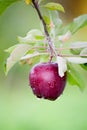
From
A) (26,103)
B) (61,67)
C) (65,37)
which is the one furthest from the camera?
(26,103)

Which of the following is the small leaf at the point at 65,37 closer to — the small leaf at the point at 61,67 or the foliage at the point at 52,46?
the foliage at the point at 52,46

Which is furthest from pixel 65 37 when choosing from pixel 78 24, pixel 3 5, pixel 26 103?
pixel 26 103

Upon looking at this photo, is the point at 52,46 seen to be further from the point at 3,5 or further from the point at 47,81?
the point at 3,5

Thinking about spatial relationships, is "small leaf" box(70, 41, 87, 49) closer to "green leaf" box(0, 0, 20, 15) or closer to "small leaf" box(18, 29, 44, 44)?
"small leaf" box(18, 29, 44, 44)

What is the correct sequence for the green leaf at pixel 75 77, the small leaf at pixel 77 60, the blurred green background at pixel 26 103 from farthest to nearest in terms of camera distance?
1. the blurred green background at pixel 26 103
2. the green leaf at pixel 75 77
3. the small leaf at pixel 77 60

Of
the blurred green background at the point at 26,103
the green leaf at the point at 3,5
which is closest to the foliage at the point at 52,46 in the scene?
the green leaf at the point at 3,5

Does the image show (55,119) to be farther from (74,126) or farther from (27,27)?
(27,27)

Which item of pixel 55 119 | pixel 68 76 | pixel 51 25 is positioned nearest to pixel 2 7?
pixel 51 25
